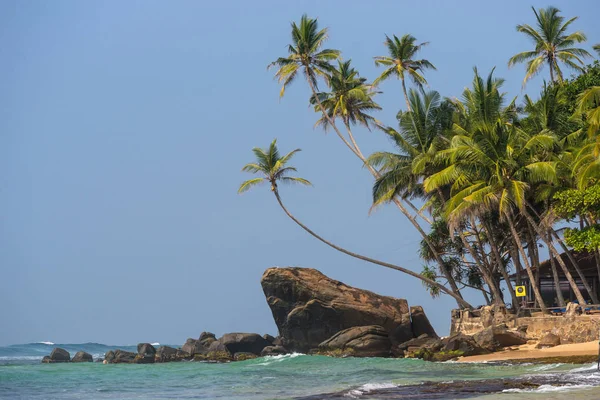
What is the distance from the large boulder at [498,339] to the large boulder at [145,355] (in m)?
25.0

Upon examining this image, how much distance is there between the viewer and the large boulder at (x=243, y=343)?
43.2 meters

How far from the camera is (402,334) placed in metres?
37.3

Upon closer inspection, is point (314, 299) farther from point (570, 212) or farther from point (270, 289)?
point (570, 212)

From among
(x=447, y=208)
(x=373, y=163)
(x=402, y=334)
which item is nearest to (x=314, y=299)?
(x=402, y=334)

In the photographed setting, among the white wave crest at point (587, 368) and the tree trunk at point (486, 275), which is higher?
the tree trunk at point (486, 275)

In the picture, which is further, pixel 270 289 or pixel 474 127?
pixel 270 289

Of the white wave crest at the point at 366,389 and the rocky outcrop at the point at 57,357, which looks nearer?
the white wave crest at the point at 366,389

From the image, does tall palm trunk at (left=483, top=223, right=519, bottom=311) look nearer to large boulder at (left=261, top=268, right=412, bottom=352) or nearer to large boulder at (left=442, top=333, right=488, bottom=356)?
large boulder at (left=442, top=333, right=488, bottom=356)

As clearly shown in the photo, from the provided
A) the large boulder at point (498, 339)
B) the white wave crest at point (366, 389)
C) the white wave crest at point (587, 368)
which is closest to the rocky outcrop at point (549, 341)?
the large boulder at point (498, 339)

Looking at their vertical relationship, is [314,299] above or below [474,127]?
below

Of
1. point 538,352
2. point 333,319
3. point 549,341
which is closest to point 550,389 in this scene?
point 538,352

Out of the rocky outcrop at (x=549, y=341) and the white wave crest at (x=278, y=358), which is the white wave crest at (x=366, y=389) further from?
the white wave crest at (x=278, y=358)

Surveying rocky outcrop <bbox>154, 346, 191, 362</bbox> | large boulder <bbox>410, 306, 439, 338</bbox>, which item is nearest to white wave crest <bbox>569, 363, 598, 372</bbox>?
large boulder <bbox>410, 306, 439, 338</bbox>

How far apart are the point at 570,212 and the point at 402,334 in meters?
13.9
